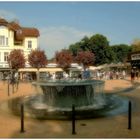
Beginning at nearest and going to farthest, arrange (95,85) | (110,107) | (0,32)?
(110,107), (95,85), (0,32)

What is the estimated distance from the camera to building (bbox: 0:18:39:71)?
57.7 metres

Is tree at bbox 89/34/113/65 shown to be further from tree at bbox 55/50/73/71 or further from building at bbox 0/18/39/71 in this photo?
building at bbox 0/18/39/71

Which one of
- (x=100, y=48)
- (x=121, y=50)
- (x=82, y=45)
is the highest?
(x=82, y=45)

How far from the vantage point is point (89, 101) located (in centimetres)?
1773

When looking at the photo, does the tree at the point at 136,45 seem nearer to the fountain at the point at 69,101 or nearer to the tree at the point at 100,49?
the tree at the point at 100,49

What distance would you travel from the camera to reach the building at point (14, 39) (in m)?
57.7

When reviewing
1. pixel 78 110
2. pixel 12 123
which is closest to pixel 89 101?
pixel 78 110

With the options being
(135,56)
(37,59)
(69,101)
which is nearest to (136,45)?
(135,56)

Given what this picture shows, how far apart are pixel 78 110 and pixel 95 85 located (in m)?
2.72

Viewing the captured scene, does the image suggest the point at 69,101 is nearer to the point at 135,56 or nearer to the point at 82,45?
the point at 135,56

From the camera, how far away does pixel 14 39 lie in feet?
200

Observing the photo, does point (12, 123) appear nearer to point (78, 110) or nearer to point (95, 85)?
point (78, 110)

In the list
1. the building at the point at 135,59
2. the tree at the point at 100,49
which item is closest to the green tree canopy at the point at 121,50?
the tree at the point at 100,49

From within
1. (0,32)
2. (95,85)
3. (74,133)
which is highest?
(0,32)
